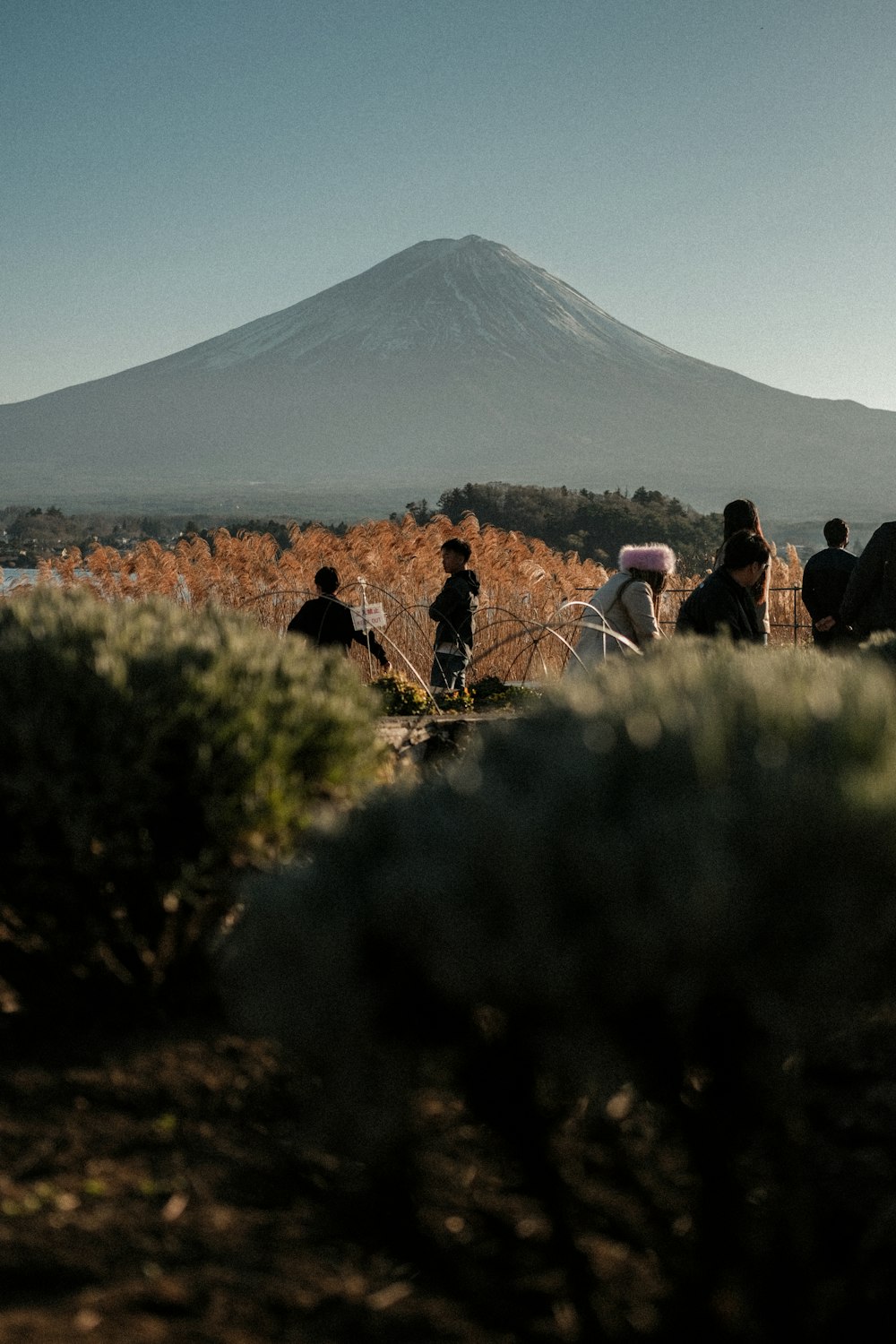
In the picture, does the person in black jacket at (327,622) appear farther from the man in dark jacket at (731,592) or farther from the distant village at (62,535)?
the distant village at (62,535)

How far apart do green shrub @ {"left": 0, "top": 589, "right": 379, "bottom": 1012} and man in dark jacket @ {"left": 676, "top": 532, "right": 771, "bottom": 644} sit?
273 centimetres

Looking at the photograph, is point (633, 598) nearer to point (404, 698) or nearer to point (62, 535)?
point (404, 698)

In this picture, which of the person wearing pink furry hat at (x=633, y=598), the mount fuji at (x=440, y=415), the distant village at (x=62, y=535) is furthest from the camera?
the mount fuji at (x=440, y=415)

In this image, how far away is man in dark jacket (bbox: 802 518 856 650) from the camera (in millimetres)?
8617

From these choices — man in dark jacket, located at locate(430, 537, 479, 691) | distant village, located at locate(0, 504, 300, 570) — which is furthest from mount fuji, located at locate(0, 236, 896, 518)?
man in dark jacket, located at locate(430, 537, 479, 691)

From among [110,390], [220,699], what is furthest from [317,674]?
[110,390]

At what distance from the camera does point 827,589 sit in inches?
340

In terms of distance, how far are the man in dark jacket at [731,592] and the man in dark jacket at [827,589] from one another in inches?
122

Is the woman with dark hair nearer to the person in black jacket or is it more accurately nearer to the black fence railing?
the person in black jacket

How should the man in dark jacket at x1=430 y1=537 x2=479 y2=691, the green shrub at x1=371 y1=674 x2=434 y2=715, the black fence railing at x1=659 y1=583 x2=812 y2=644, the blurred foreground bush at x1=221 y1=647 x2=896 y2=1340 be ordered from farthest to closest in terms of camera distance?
1. the black fence railing at x1=659 y1=583 x2=812 y2=644
2. the man in dark jacket at x1=430 y1=537 x2=479 y2=691
3. the green shrub at x1=371 y1=674 x2=434 y2=715
4. the blurred foreground bush at x1=221 y1=647 x2=896 y2=1340

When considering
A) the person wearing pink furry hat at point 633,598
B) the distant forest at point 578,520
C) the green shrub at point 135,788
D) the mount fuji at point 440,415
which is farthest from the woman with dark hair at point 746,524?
the mount fuji at point 440,415

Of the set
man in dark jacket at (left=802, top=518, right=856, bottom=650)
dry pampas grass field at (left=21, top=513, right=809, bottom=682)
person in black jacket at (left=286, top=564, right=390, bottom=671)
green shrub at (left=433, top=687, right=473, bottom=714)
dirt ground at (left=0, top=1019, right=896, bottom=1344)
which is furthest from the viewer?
dry pampas grass field at (left=21, top=513, right=809, bottom=682)

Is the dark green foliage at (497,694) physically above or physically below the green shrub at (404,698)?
below

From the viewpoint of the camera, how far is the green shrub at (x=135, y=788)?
2.96 m
